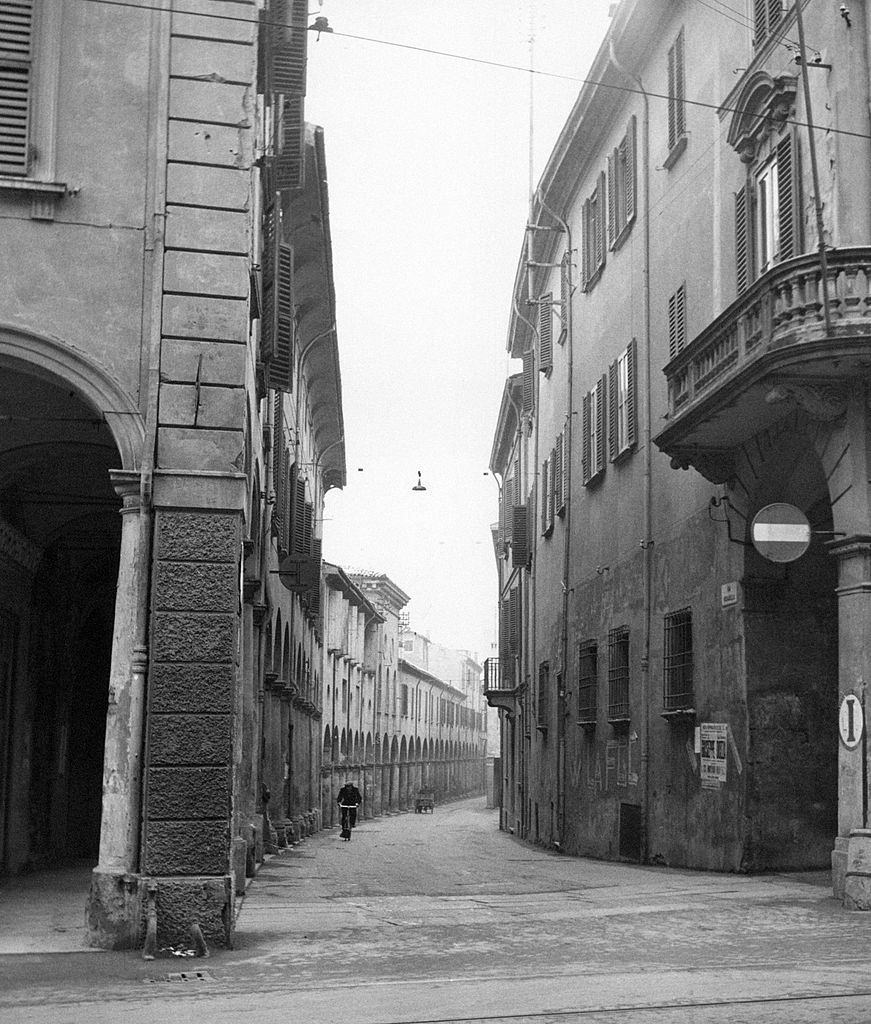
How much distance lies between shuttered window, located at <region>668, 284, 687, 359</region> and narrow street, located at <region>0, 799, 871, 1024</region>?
800 cm

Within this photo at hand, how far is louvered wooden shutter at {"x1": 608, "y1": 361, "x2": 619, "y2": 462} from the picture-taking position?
2427cm

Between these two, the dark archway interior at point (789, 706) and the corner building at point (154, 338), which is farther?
the dark archway interior at point (789, 706)

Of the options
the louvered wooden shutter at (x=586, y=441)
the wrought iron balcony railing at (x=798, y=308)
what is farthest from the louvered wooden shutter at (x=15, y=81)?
the louvered wooden shutter at (x=586, y=441)

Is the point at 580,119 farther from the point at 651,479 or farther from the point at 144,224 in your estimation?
the point at 144,224

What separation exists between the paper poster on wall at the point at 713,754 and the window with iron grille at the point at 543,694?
13052 millimetres

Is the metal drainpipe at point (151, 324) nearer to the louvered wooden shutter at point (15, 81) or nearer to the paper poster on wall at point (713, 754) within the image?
the louvered wooden shutter at point (15, 81)

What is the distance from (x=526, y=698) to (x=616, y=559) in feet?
42.6

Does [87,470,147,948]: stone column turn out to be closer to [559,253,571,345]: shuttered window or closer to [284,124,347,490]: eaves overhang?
[284,124,347,490]: eaves overhang

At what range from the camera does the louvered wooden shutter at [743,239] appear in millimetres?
17234

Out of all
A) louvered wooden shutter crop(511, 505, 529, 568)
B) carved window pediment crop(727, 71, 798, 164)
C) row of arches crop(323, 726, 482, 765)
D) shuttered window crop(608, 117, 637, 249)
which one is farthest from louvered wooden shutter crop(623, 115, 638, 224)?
row of arches crop(323, 726, 482, 765)

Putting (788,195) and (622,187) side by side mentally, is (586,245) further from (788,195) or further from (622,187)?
(788,195)

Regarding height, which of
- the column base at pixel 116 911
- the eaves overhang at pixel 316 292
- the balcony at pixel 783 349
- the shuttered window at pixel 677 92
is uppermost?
the shuttered window at pixel 677 92

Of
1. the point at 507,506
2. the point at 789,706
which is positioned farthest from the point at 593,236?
the point at 507,506

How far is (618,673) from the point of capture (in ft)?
78.5
